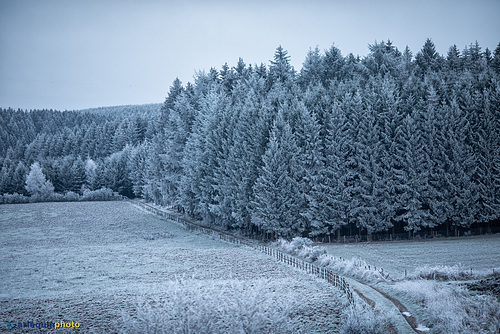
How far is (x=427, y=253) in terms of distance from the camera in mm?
36656

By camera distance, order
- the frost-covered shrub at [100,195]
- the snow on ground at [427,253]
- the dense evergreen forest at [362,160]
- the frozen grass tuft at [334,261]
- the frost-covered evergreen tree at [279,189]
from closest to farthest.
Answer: the frozen grass tuft at [334,261]
the snow on ground at [427,253]
the frost-covered evergreen tree at [279,189]
the dense evergreen forest at [362,160]
the frost-covered shrub at [100,195]

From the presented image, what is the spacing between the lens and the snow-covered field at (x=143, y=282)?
59.0 ft

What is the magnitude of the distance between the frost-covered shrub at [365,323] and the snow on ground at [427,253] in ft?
33.4

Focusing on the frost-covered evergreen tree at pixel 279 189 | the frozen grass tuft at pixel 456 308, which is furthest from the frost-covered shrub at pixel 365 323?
the frost-covered evergreen tree at pixel 279 189

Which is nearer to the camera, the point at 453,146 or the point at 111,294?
the point at 111,294

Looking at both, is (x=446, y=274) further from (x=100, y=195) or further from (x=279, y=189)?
(x=100, y=195)

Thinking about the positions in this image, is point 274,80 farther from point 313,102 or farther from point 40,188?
point 40,188

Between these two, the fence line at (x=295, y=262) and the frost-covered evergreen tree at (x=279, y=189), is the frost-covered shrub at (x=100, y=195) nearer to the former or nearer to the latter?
the fence line at (x=295, y=262)

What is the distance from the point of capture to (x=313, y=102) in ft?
160

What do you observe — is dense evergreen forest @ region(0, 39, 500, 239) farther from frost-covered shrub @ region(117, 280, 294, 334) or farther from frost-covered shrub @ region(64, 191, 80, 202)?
frost-covered shrub @ region(64, 191, 80, 202)

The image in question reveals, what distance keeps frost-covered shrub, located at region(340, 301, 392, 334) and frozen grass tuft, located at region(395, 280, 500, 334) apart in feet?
6.12

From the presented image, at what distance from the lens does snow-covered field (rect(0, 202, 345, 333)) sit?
17984mm

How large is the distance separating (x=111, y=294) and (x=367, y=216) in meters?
28.6

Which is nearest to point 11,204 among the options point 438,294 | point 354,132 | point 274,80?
point 274,80
